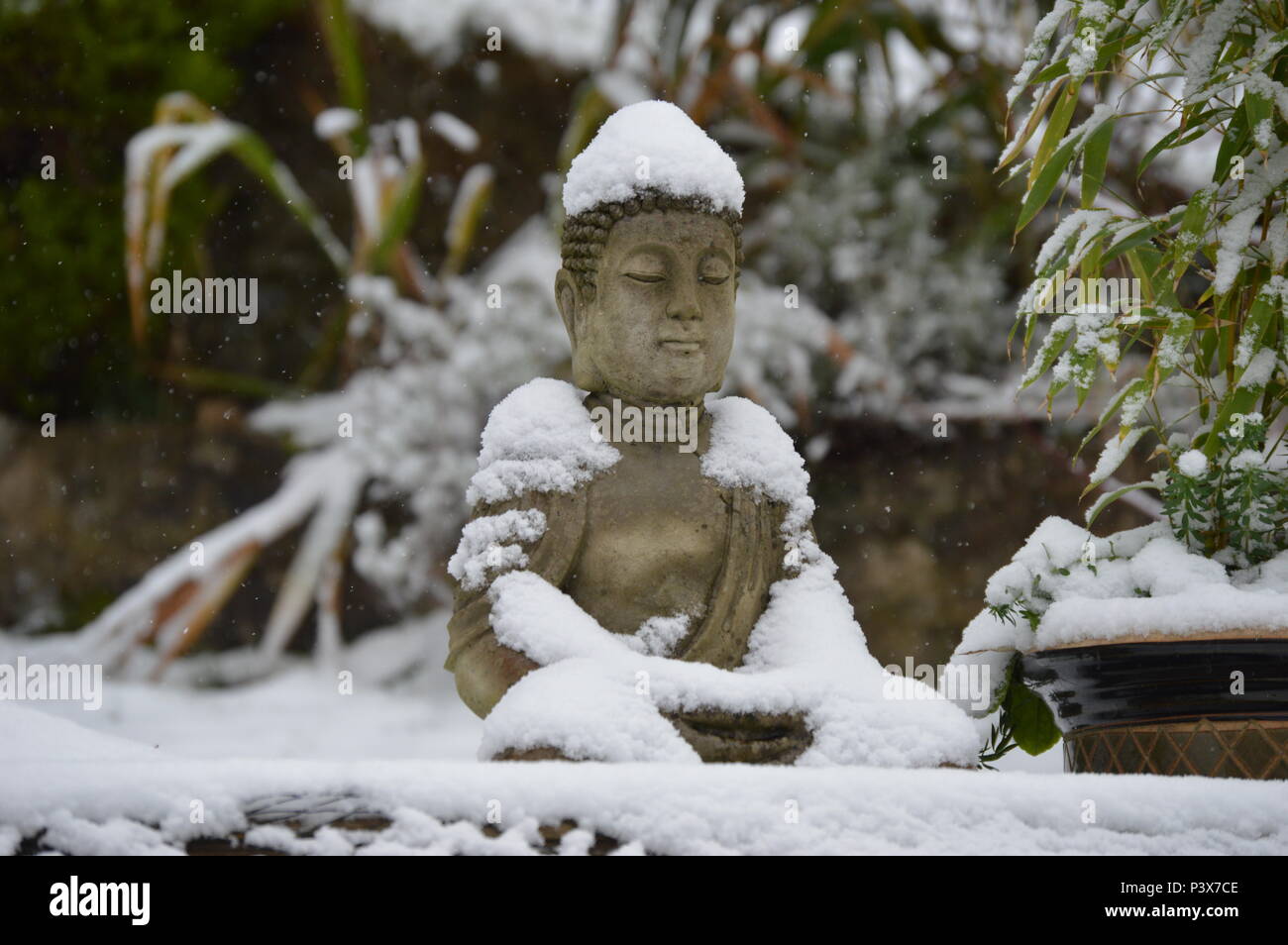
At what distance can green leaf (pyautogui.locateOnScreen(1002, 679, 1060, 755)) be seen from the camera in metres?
2.70

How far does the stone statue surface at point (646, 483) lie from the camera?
2.41 meters

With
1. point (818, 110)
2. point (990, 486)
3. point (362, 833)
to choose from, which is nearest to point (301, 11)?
point (818, 110)

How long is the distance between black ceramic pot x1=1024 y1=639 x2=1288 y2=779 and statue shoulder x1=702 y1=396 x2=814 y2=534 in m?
0.48

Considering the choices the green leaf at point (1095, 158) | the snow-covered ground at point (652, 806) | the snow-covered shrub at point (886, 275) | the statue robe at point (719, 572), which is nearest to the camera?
the snow-covered ground at point (652, 806)

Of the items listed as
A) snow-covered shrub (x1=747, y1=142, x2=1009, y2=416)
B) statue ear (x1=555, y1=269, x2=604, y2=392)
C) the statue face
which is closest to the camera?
the statue face

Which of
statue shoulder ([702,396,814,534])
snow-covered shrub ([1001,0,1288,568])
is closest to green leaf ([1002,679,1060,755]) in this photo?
snow-covered shrub ([1001,0,1288,568])

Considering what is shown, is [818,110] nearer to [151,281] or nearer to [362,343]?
[362,343]

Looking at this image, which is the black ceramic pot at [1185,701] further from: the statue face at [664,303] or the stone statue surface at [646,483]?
the statue face at [664,303]

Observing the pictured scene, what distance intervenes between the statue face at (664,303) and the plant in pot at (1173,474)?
0.56m

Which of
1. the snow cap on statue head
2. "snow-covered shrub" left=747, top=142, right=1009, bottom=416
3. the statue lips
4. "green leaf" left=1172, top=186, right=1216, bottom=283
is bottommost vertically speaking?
the statue lips

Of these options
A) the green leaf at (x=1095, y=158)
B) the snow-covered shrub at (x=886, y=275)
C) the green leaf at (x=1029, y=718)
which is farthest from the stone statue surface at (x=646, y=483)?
the snow-covered shrub at (x=886, y=275)

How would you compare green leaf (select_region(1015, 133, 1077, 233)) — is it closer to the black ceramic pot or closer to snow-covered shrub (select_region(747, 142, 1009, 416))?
the black ceramic pot

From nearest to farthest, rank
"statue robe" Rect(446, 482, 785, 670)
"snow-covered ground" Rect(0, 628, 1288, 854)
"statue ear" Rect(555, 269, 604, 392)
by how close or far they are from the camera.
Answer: "snow-covered ground" Rect(0, 628, 1288, 854), "statue robe" Rect(446, 482, 785, 670), "statue ear" Rect(555, 269, 604, 392)
